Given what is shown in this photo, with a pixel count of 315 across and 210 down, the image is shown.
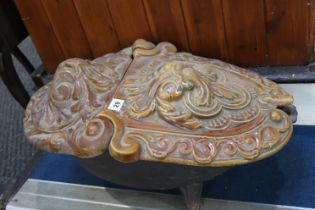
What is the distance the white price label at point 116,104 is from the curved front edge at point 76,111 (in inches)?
0.6

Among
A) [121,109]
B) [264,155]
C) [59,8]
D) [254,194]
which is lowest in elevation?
[254,194]

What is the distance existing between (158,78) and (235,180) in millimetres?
370

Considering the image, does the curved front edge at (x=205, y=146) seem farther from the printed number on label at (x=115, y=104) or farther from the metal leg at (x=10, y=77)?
the metal leg at (x=10, y=77)

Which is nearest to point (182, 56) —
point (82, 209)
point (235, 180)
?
point (235, 180)

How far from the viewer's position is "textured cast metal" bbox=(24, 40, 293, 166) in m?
0.78

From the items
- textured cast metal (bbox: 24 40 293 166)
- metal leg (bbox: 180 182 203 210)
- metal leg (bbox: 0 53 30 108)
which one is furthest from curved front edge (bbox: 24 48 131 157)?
metal leg (bbox: 0 53 30 108)

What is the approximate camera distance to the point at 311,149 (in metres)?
1.04

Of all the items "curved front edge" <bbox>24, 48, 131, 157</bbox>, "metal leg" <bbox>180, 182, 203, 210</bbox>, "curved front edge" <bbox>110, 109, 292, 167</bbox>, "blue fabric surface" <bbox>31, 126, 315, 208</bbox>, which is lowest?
"blue fabric surface" <bbox>31, 126, 315, 208</bbox>

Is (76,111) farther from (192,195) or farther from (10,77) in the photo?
(10,77)

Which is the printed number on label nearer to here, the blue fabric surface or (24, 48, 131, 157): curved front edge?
(24, 48, 131, 157): curved front edge

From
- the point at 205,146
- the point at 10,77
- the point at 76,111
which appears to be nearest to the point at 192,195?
the point at 205,146

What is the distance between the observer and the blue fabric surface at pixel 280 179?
3.18 ft

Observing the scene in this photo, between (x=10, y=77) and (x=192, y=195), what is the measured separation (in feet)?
2.40

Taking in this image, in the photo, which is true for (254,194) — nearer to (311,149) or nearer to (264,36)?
(311,149)
